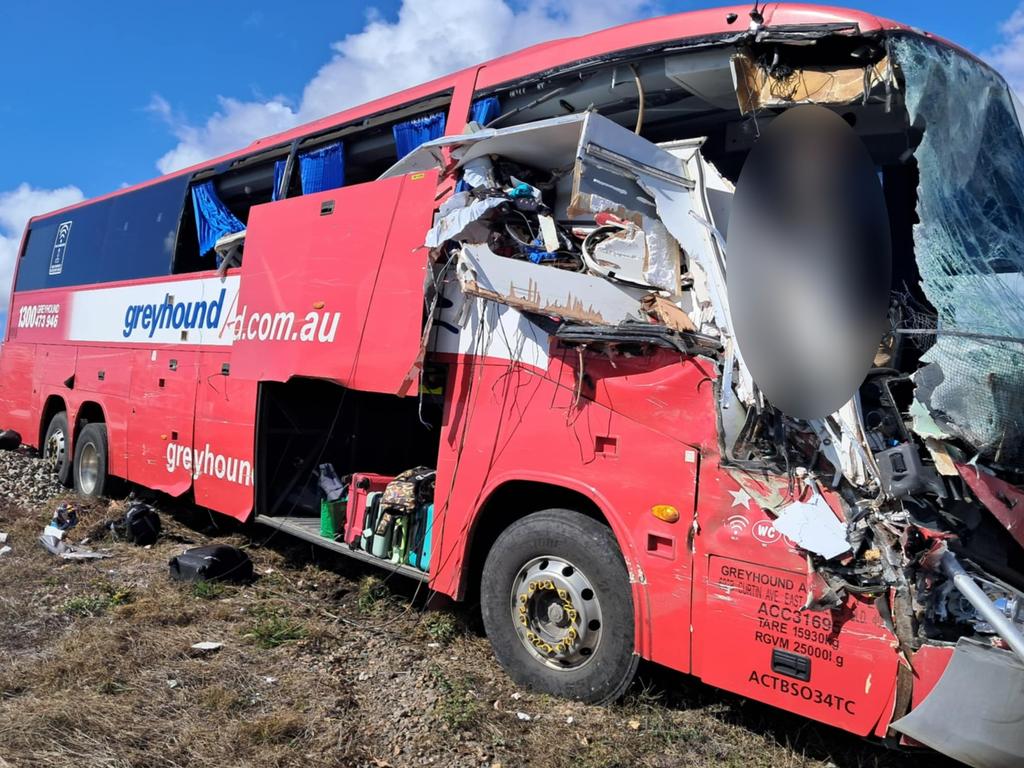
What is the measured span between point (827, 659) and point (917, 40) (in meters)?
2.75

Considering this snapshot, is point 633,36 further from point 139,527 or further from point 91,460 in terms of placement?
point 91,460

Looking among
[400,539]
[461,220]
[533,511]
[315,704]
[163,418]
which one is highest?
[461,220]

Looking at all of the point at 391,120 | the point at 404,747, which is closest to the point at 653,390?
the point at 404,747

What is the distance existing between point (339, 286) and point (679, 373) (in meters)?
2.82

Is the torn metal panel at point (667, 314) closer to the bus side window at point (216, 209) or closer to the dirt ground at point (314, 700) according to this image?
the dirt ground at point (314, 700)

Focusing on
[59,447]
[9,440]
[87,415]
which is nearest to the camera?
[87,415]

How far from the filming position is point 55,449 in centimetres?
1027

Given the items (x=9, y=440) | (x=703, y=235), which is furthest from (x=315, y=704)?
(x=9, y=440)

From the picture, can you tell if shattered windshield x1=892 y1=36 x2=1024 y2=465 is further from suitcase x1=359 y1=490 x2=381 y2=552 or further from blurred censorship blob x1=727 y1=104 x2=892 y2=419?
suitcase x1=359 y1=490 x2=381 y2=552

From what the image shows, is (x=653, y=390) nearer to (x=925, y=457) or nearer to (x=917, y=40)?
(x=925, y=457)

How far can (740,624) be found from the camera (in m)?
3.43

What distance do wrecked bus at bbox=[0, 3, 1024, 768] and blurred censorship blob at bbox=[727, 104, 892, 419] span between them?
0.43 feet

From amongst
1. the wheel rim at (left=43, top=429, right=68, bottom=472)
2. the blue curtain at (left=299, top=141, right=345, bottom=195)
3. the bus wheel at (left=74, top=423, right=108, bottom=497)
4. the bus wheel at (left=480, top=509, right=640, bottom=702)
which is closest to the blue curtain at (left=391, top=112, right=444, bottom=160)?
the blue curtain at (left=299, top=141, right=345, bottom=195)

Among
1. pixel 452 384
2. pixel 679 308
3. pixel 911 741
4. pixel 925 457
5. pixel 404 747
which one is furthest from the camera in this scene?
pixel 452 384
